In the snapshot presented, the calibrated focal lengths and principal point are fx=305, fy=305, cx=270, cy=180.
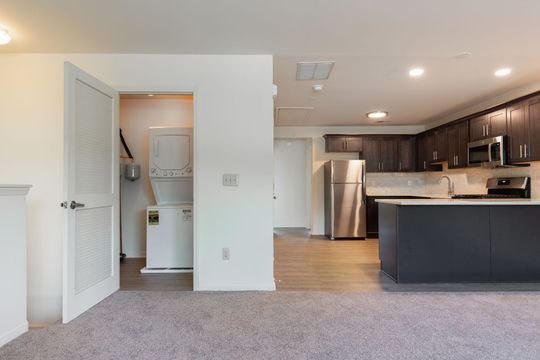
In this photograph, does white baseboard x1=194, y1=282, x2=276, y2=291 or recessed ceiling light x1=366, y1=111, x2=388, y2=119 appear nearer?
white baseboard x1=194, y1=282, x2=276, y2=291

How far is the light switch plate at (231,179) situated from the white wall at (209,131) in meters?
0.05

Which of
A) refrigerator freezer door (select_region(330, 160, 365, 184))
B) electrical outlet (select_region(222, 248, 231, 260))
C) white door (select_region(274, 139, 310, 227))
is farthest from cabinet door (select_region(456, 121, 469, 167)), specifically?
electrical outlet (select_region(222, 248, 231, 260))

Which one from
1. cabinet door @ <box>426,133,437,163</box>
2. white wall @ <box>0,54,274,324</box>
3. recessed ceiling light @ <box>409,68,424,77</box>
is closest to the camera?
white wall @ <box>0,54,274,324</box>

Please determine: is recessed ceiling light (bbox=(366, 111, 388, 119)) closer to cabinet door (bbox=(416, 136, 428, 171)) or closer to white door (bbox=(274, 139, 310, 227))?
cabinet door (bbox=(416, 136, 428, 171))

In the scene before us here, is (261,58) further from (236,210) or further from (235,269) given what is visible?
(235,269)

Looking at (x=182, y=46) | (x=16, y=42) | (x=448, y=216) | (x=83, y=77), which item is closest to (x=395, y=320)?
(x=448, y=216)

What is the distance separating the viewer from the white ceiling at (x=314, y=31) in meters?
2.17

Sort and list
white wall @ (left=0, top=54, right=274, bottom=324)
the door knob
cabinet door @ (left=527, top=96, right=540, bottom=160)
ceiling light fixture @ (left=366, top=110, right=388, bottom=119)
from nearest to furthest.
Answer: the door knob
white wall @ (left=0, top=54, right=274, bottom=324)
cabinet door @ (left=527, top=96, right=540, bottom=160)
ceiling light fixture @ (left=366, top=110, right=388, bottom=119)

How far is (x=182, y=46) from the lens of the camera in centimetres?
279

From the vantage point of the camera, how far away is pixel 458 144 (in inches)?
197

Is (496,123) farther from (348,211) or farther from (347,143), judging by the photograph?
(348,211)

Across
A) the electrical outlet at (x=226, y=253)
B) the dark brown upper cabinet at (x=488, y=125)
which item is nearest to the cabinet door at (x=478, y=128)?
the dark brown upper cabinet at (x=488, y=125)

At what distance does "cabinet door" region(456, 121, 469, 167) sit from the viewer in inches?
189

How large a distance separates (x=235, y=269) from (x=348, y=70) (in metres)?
2.44
